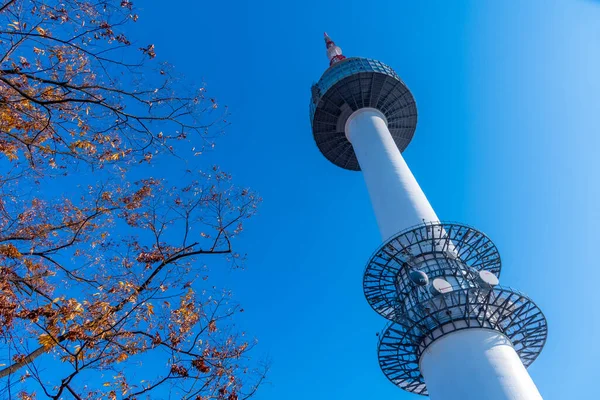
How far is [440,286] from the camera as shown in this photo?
81.1 feet

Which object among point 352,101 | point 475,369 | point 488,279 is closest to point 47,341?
point 475,369

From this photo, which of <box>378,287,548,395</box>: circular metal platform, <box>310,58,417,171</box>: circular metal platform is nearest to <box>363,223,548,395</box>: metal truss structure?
<box>378,287,548,395</box>: circular metal platform

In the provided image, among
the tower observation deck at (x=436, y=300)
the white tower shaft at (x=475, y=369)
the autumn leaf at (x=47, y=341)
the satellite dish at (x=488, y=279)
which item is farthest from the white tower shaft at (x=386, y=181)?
the autumn leaf at (x=47, y=341)

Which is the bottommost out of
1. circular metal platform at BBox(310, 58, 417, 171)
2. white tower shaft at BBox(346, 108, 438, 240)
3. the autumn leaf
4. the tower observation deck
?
the autumn leaf

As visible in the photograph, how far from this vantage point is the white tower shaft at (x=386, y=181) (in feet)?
101

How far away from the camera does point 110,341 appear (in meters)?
8.70

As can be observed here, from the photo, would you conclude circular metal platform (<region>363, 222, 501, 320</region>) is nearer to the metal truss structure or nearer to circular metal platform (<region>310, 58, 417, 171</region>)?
the metal truss structure

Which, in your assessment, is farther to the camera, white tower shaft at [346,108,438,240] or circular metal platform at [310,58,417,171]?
circular metal platform at [310,58,417,171]

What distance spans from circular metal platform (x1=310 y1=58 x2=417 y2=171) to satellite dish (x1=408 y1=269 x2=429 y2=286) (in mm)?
22100

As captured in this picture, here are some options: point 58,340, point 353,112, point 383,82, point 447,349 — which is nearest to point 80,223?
point 58,340

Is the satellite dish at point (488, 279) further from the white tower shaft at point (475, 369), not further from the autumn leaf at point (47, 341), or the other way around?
the autumn leaf at point (47, 341)

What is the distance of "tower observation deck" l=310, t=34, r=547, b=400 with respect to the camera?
21625 mm

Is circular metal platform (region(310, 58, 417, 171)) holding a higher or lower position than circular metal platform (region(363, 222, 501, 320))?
higher

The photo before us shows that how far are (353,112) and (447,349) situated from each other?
86.3ft
